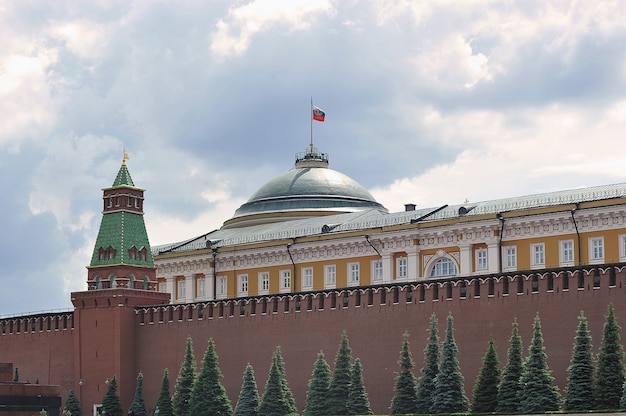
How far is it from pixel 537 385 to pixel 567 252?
15.6 m

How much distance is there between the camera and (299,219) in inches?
2825

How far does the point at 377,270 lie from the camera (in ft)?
209

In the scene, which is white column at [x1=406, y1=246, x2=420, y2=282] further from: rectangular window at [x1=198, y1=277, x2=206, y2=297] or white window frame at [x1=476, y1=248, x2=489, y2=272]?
rectangular window at [x1=198, y1=277, x2=206, y2=297]

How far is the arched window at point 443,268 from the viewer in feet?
201

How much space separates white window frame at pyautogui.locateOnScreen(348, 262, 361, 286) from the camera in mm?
64250

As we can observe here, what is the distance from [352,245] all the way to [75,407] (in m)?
13.5

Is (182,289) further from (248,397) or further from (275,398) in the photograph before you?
(275,398)

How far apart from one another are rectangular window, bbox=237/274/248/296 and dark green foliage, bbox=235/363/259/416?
49.8 feet

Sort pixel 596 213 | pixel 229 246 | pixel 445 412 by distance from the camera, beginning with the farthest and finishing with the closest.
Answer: pixel 229 246 < pixel 596 213 < pixel 445 412

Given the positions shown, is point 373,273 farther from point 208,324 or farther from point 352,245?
point 208,324

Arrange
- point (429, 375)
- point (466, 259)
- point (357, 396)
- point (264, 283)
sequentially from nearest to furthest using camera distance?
point (429, 375), point (357, 396), point (466, 259), point (264, 283)

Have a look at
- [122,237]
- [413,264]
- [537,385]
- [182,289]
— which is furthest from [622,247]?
[182,289]

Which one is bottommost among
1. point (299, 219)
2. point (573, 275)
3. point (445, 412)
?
point (445, 412)

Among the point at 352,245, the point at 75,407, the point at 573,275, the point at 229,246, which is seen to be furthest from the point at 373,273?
the point at 573,275
